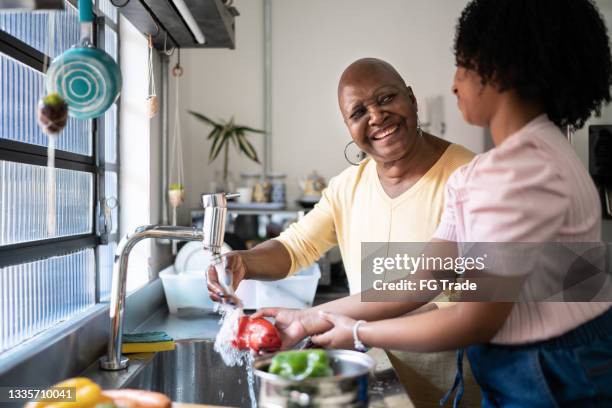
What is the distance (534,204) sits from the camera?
2.51ft

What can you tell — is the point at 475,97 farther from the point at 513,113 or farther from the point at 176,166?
the point at 176,166

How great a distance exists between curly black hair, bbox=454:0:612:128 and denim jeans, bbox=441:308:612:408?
33 centimetres

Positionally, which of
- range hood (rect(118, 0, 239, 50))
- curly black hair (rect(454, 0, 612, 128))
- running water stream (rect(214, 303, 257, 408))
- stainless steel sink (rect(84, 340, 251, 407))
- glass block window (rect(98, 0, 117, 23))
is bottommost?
stainless steel sink (rect(84, 340, 251, 407))

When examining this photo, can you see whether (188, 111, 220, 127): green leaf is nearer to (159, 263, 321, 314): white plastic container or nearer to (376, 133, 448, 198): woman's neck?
(159, 263, 321, 314): white plastic container

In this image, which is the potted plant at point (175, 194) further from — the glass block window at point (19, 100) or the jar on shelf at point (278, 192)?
the glass block window at point (19, 100)

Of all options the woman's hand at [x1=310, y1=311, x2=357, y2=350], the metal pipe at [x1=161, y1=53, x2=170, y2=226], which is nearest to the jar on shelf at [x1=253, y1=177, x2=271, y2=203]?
the metal pipe at [x1=161, y1=53, x2=170, y2=226]

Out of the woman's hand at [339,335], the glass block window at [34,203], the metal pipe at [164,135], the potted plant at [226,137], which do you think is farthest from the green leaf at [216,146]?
the woman's hand at [339,335]

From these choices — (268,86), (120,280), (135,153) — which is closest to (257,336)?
(120,280)

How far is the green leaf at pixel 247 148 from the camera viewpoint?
3.05 metres

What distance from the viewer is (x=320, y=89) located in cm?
328

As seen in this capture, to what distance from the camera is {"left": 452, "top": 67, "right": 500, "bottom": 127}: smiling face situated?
2.85ft

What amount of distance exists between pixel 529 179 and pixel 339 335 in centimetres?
40

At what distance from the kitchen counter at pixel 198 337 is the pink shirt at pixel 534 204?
287 millimetres

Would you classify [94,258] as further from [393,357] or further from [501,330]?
[501,330]
